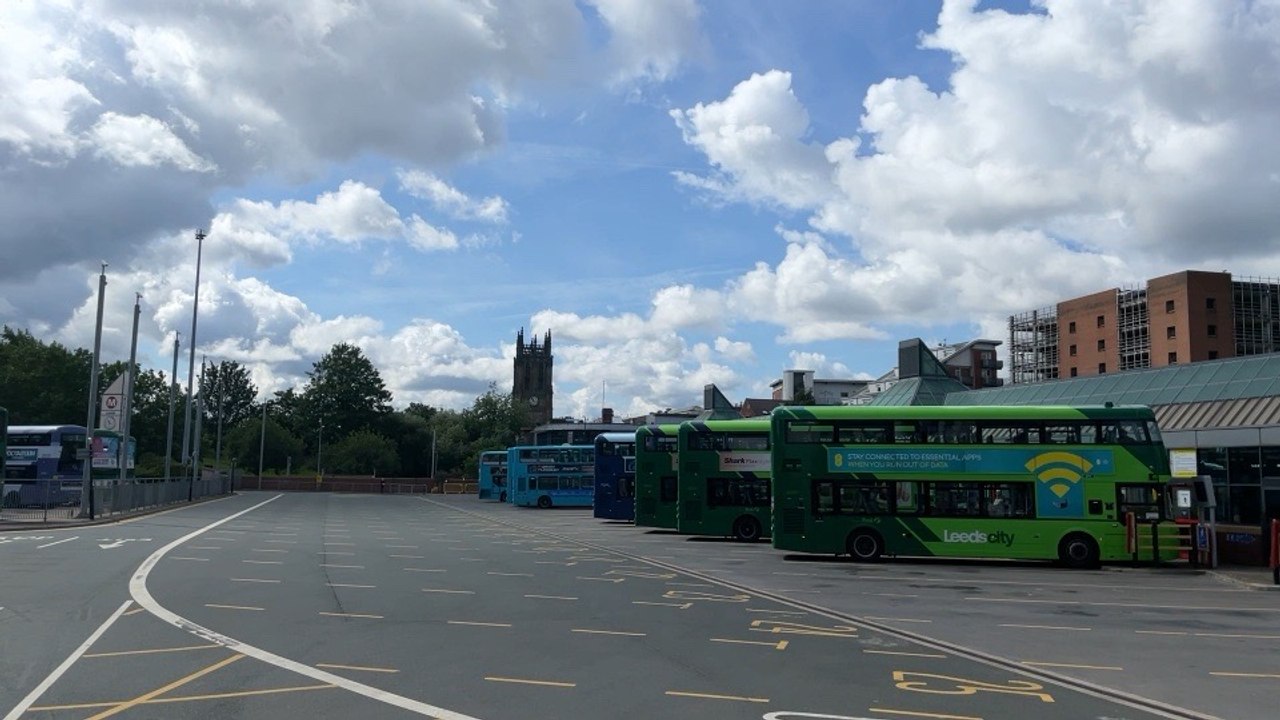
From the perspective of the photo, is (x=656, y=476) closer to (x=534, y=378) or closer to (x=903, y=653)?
(x=903, y=653)

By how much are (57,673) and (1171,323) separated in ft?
272

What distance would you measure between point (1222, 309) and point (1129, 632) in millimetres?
73146

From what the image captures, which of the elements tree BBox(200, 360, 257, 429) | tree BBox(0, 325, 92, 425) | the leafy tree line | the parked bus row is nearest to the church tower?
the leafy tree line

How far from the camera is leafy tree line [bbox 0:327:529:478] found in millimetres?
89750

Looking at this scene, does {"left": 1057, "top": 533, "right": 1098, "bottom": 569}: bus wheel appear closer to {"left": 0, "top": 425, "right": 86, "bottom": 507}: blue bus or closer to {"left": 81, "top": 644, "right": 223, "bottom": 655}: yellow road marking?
{"left": 81, "top": 644, "right": 223, "bottom": 655}: yellow road marking

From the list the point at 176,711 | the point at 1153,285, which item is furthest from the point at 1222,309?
the point at 176,711

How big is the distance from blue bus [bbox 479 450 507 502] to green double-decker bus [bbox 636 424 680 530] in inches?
1477

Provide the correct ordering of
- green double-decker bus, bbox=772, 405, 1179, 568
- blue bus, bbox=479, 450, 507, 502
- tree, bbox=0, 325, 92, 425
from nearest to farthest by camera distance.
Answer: green double-decker bus, bbox=772, 405, 1179, 568
blue bus, bbox=479, 450, 507, 502
tree, bbox=0, 325, 92, 425

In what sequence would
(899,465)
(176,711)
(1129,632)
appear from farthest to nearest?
(899,465) → (1129,632) → (176,711)

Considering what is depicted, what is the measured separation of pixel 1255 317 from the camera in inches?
3054

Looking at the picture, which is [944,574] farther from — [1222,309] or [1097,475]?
[1222,309]

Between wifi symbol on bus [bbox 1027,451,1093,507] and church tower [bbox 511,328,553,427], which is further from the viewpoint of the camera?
church tower [bbox 511,328,553,427]

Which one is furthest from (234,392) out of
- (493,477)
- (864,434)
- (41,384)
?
(864,434)

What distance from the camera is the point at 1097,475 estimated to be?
963 inches
